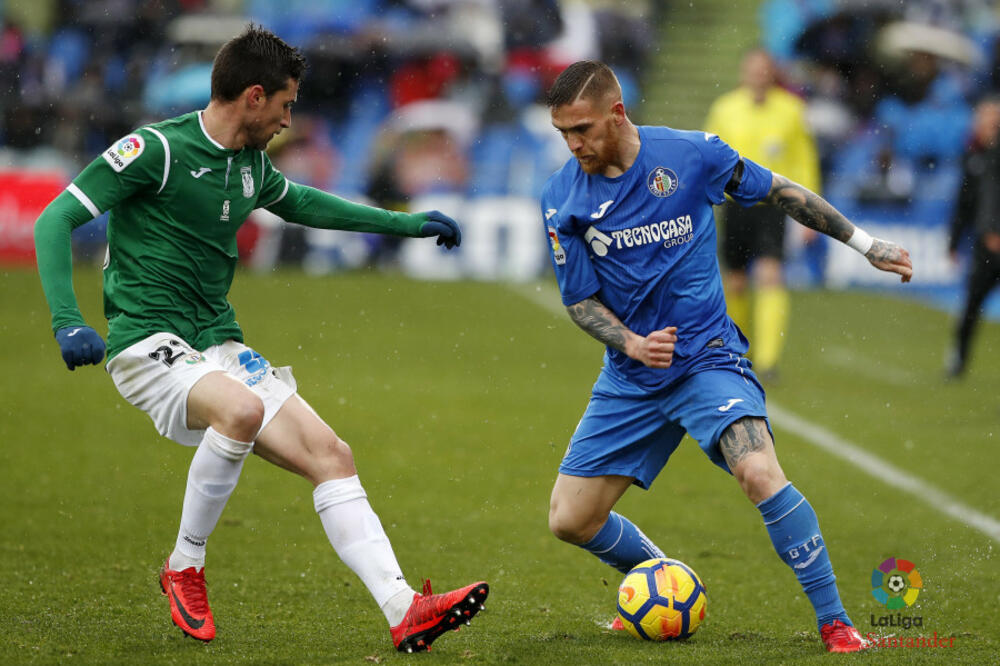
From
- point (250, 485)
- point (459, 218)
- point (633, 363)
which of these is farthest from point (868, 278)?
point (633, 363)

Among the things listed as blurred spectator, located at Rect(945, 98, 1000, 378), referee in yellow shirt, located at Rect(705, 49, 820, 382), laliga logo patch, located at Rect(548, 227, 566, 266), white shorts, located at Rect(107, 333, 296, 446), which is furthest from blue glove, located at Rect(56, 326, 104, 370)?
blurred spectator, located at Rect(945, 98, 1000, 378)

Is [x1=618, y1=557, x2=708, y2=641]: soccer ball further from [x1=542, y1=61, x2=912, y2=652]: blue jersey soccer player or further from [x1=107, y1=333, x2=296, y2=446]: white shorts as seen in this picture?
[x1=107, y1=333, x2=296, y2=446]: white shorts

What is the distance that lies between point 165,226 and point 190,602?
1292 mm

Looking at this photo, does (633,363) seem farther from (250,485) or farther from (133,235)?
(250,485)

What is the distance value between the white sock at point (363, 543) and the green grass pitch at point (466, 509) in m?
0.20

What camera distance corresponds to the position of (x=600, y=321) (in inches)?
189

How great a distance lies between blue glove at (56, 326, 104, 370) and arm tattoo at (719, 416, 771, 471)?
2052 millimetres

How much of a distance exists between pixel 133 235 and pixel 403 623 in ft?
5.29

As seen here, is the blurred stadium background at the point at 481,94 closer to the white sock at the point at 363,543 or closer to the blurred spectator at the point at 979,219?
the blurred spectator at the point at 979,219

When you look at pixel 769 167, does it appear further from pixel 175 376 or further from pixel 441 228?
pixel 175 376

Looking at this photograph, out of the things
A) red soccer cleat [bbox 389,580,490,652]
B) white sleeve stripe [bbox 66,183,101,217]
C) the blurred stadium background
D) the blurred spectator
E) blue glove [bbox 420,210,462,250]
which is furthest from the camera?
the blurred stadium background

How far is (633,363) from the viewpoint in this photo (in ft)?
16.2

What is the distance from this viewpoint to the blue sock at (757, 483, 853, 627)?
451 cm

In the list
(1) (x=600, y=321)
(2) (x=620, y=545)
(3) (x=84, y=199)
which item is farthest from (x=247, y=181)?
(2) (x=620, y=545)
